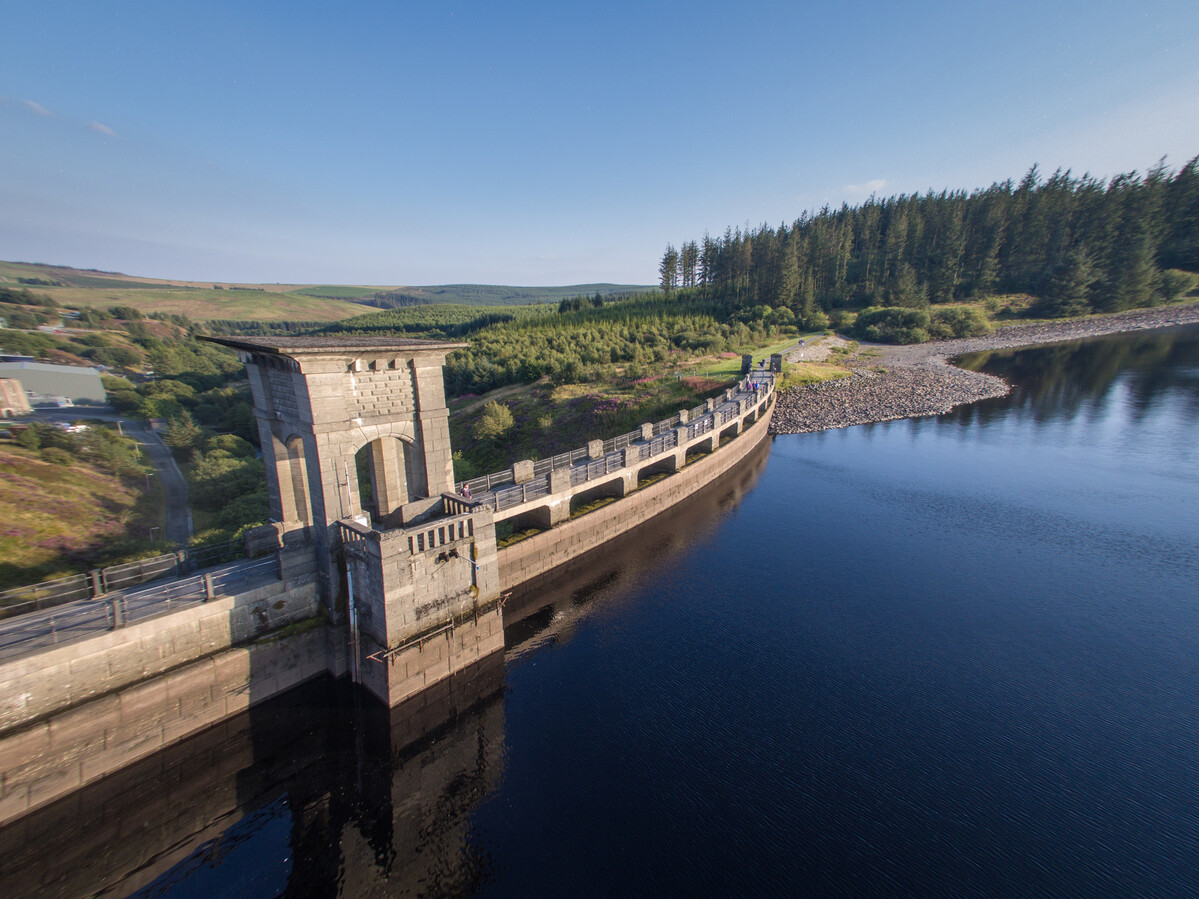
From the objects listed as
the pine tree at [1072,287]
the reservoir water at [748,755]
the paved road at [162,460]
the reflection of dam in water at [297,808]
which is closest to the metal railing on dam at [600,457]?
the reservoir water at [748,755]

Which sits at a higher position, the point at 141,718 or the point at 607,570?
the point at 141,718

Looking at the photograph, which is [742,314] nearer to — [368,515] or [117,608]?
[368,515]

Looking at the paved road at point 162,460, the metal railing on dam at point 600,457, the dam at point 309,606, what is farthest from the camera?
the paved road at point 162,460

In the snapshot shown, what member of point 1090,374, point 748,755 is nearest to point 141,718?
point 748,755

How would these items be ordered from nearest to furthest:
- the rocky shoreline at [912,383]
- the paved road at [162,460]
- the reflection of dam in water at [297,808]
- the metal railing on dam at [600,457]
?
the reflection of dam in water at [297,808]
the metal railing on dam at [600,457]
the paved road at [162,460]
the rocky shoreline at [912,383]

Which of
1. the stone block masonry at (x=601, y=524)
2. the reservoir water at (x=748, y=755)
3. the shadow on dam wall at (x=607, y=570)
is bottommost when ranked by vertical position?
the shadow on dam wall at (x=607, y=570)

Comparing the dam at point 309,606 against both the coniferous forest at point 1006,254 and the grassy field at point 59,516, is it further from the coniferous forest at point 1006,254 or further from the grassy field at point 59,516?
the coniferous forest at point 1006,254

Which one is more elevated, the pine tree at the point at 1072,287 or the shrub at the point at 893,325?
the pine tree at the point at 1072,287
